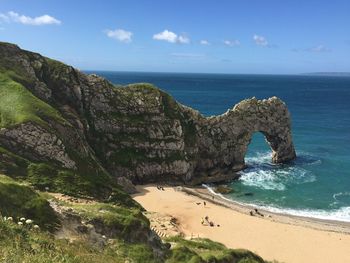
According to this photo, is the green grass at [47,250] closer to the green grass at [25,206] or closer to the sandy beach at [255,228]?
the green grass at [25,206]

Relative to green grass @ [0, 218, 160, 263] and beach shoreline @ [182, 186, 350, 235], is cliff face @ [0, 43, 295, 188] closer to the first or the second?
beach shoreline @ [182, 186, 350, 235]

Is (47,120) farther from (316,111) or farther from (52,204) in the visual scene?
(316,111)

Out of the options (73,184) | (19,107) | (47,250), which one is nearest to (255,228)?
(73,184)

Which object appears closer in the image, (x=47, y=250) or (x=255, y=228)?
(x=47, y=250)

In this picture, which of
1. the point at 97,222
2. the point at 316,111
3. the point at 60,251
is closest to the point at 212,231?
the point at 97,222

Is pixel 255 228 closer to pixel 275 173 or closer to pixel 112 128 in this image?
Result: pixel 112 128

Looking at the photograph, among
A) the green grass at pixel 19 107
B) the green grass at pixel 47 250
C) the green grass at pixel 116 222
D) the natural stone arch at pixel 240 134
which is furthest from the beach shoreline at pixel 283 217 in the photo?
the green grass at pixel 47 250

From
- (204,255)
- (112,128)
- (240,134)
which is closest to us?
(204,255)
